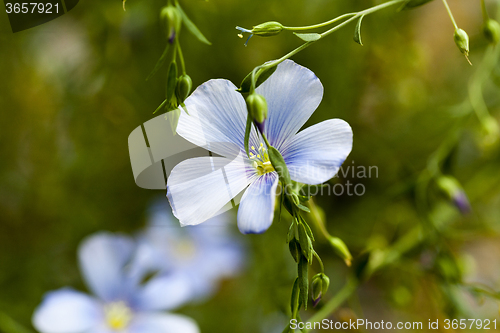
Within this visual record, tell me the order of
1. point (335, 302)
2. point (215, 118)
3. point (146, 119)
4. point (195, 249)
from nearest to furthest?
point (215, 118) < point (335, 302) < point (146, 119) < point (195, 249)

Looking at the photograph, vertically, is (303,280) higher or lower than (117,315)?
higher

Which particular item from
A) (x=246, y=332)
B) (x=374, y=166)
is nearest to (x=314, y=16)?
(x=374, y=166)

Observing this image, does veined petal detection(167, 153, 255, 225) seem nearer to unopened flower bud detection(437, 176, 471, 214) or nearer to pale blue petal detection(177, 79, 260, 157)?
pale blue petal detection(177, 79, 260, 157)

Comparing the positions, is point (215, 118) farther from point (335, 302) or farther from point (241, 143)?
point (335, 302)

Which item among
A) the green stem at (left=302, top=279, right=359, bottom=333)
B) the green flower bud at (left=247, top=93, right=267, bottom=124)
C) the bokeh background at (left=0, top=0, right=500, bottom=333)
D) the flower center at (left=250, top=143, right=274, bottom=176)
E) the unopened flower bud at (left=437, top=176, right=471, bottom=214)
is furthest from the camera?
the bokeh background at (left=0, top=0, right=500, bottom=333)

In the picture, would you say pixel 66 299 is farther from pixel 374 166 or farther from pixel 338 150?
pixel 374 166

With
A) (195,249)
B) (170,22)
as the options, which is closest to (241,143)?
(170,22)

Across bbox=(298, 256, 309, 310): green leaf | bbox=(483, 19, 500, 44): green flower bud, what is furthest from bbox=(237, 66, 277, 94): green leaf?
bbox=(483, 19, 500, 44): green flower bud
